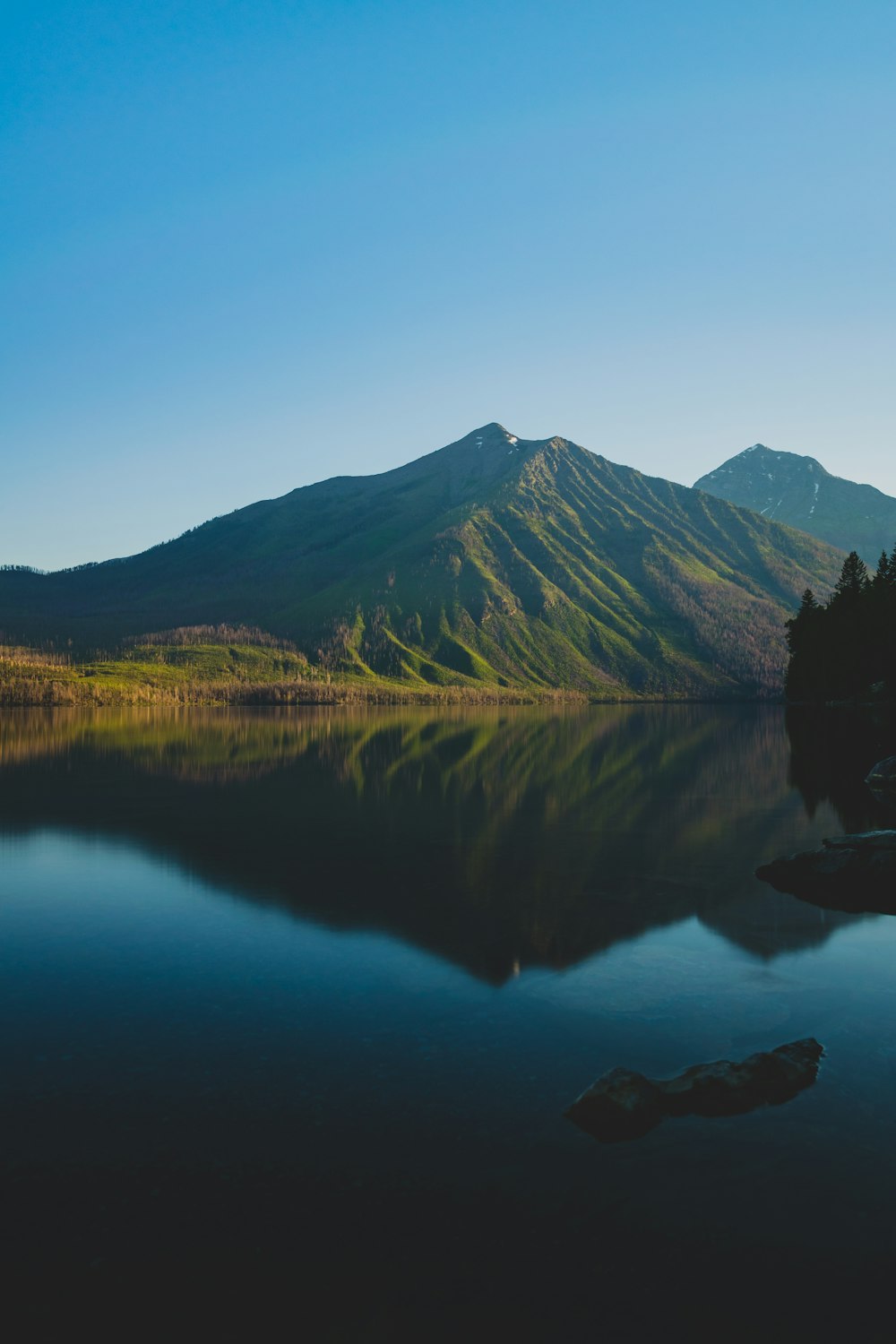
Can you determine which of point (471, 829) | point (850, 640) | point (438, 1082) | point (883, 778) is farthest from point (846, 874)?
point (850, 640)

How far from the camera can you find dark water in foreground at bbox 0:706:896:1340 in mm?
12812

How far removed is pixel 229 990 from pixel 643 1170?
13.9 metres

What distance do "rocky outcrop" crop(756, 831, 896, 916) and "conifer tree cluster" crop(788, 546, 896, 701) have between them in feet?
283

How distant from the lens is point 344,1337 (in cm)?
1161

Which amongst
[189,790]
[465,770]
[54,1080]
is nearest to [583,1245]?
[54,1080]

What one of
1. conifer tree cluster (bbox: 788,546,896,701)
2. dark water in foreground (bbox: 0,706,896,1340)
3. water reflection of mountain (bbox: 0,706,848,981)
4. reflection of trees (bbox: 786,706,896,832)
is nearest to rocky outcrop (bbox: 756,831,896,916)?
water reflection of mountain (bbox: 0,706,848,981)

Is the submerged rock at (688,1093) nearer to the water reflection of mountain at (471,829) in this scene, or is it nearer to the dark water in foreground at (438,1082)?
the dark water in foreground at (438,1082)

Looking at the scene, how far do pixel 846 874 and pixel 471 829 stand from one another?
22267mm

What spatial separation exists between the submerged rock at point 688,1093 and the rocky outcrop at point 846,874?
16.8m

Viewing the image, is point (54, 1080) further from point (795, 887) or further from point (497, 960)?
point (795, 887)

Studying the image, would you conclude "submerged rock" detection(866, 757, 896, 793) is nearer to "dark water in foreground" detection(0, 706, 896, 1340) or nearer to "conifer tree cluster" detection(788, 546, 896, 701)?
"dark water in foreground" detection(0, 706, 896, 1340)

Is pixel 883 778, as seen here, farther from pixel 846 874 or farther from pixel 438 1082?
pixel 438 1082

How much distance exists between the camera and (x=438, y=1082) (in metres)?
18.9

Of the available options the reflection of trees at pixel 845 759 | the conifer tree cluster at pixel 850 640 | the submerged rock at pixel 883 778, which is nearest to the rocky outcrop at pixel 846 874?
the reflection of trees at pixel 845 759
